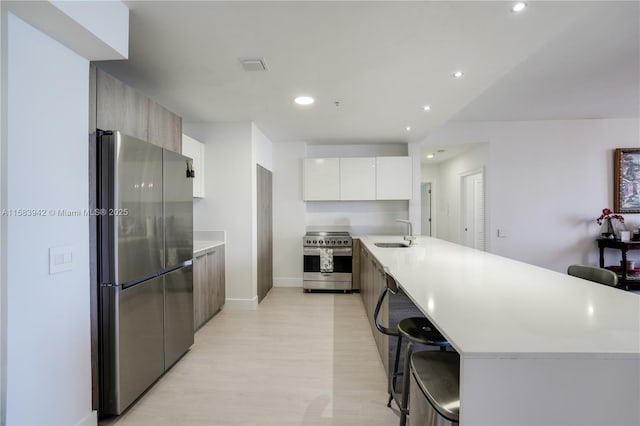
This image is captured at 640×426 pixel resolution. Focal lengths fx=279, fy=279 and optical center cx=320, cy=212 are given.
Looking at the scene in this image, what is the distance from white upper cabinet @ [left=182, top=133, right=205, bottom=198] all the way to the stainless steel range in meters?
1.67

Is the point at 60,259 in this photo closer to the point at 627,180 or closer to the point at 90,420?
the point at 90,420

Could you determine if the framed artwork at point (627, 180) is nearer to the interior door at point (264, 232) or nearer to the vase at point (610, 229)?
the vase at point (610, 229)

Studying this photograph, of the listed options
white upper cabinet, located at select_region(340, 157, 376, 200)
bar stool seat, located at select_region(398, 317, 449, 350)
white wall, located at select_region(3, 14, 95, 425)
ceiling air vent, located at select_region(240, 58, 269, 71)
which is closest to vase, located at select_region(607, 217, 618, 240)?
white upper cabinet, located at select_region(340, 157, 376, 200)

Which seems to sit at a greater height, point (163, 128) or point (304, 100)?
point (304, 100)

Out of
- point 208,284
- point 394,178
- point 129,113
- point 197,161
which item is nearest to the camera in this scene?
point 129,113

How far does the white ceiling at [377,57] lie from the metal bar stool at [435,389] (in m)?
1.72

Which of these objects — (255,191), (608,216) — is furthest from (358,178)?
(608,216)

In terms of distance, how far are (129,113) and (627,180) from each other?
606 cm

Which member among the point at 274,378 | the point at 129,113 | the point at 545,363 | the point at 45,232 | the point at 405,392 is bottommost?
the point at 274,378

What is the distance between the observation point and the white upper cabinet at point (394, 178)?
173 inches

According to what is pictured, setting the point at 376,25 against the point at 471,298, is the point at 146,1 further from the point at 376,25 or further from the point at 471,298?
the point at 471,298

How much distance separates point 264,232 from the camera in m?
4.05

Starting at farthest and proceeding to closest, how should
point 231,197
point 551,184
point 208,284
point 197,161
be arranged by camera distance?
point 551,184 → point 231,197 → point 197,161 → point 208,284

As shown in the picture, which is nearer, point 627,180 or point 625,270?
point 625,270
